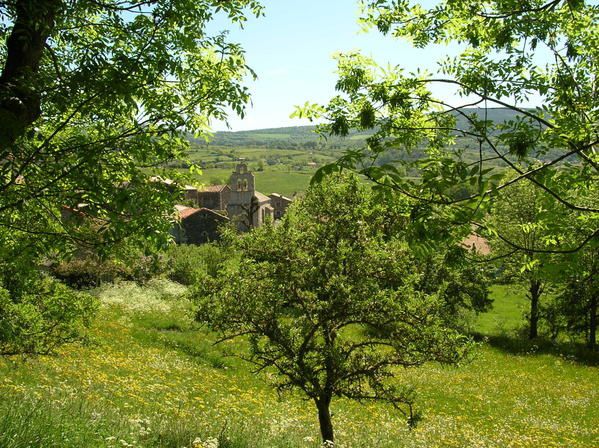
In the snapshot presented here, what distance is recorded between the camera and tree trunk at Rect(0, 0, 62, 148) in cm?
388

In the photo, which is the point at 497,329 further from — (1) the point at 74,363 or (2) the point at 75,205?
(2) the point at 75,205

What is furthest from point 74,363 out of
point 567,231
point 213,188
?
point 213,188

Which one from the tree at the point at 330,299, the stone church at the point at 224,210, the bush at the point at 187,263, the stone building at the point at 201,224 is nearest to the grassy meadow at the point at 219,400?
the tree at the point at 330,299

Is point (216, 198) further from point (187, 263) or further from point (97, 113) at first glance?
point (97, 113)

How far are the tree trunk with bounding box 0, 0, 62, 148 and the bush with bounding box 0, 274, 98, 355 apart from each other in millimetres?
4606

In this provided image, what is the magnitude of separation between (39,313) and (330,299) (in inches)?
207

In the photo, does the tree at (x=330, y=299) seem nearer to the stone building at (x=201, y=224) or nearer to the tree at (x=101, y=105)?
the tree at (x=101, y=105)

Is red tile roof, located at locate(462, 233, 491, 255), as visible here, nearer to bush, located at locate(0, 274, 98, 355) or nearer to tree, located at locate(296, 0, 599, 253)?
tree, located at locate(296, 0, 599, 253)

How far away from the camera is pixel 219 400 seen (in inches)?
525

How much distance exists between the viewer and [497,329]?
3544 cm

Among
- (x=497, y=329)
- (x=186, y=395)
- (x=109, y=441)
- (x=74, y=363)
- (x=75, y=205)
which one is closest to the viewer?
(x=75, y=205)

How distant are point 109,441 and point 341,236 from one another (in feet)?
16.3

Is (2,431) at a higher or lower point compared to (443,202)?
lower

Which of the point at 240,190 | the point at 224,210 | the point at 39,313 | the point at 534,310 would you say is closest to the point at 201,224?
the point at 224,210
